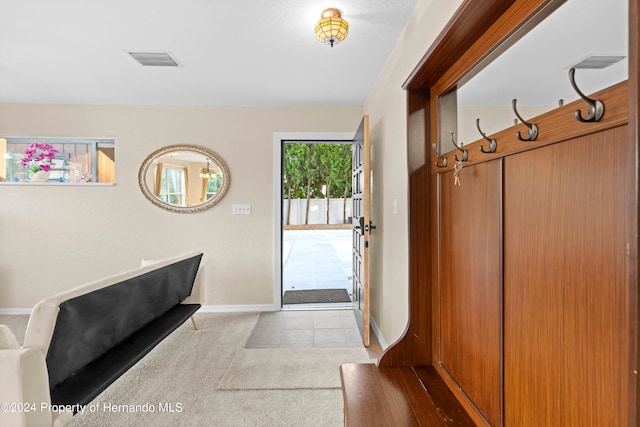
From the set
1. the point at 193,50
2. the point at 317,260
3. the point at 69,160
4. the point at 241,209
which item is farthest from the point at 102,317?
the point at 317,260

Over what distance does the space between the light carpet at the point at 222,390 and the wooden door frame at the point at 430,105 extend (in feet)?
3.12

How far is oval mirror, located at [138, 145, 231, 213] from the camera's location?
149 inches

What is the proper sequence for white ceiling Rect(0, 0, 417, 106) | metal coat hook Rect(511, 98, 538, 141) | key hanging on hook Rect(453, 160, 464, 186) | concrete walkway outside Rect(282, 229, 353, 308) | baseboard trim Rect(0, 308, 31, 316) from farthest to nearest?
concrete walkway outside Rect(282, 229, 353, 308), baseboard trim Rect(0, 308, 31, 316), white ceiling Rect(0, 0, 417, 106), key hanging on hook Rect(453, 160, 464, 186), metal coat hook Rect(511, 98, 538, 141)

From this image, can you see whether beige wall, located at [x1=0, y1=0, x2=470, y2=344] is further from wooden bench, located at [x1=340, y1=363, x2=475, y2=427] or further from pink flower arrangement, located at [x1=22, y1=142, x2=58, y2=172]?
wooden bench, located at [x1=340, y1=363, x2=475, y2=427]

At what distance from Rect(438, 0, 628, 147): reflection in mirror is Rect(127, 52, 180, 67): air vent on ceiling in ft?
8.08

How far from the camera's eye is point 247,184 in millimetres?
3838

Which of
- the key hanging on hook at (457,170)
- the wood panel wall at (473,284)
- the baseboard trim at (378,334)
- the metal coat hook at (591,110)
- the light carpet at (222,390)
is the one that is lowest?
the light carpet at (222,390)

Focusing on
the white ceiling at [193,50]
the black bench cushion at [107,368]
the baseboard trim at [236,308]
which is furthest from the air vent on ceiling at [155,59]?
the baseboard trim at [236,308]

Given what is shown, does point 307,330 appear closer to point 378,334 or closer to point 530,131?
point 378,334

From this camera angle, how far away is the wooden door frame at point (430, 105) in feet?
2.54

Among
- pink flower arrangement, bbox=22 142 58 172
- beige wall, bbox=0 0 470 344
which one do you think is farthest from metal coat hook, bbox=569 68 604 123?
pink flower arrangement, bbox=22 142 58 172

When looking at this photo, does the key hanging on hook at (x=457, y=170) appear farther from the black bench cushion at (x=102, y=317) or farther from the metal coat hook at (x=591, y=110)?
the black bench cushion at (x=102, y=317)

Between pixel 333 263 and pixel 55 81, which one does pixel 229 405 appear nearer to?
pixel 55 81

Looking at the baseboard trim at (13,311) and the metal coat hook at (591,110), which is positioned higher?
the metal coat hook at (591,110)
